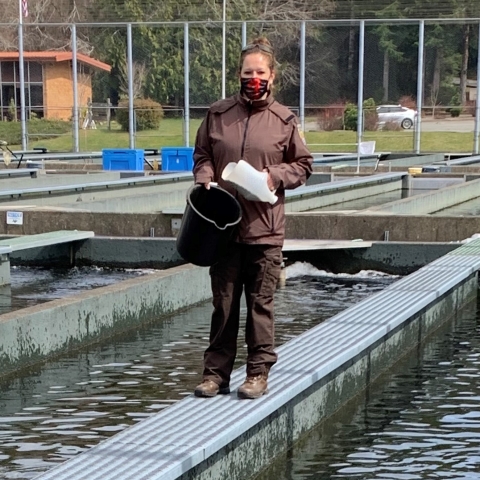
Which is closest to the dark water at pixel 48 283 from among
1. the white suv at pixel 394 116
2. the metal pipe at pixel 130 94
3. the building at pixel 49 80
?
the metal pipe at pixel 130 94

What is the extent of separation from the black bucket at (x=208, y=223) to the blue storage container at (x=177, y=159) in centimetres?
1965

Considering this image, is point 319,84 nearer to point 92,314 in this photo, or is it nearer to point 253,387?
point 92,314

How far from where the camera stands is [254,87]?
4.88m

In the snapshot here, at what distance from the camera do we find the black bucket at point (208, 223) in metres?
4.87

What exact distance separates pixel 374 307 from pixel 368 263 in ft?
13.0

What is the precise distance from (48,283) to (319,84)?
76.3 feet

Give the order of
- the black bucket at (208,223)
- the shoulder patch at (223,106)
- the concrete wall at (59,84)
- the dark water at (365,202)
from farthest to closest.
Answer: the concrete wall at (59,84)
the dark water at (365,202)
the shoulder patch at (223,106)
the black bucket at (208,223)

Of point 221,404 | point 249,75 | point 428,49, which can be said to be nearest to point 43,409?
point 221,404

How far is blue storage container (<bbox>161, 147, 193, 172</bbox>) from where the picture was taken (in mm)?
24656

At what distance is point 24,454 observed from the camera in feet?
18.0

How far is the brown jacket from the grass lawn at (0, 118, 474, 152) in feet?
92.6

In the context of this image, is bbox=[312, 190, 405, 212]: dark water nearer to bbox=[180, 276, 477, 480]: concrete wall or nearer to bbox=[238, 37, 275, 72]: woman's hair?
bbox=[180, 276, 477, 480]: concrete wall

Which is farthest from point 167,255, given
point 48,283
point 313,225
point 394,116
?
point 394,116

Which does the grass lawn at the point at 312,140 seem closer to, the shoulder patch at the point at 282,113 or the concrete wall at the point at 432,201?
the concrete wall at the point at 432,201
